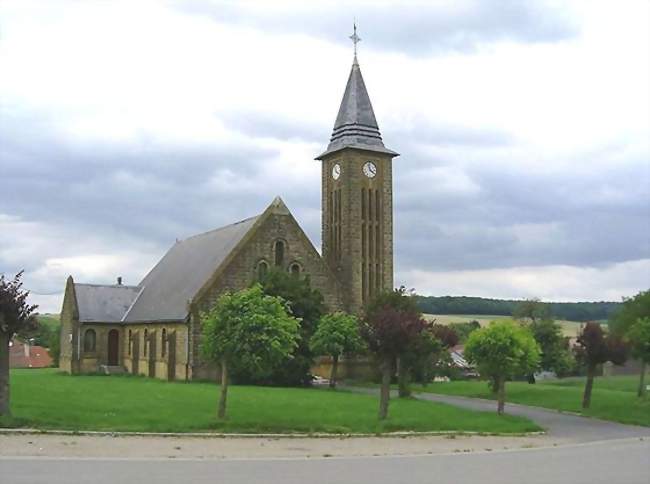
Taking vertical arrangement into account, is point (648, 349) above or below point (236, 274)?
below

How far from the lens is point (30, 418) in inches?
906

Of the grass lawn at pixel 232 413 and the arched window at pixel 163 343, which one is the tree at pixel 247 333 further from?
the arched window at pixel 163 343

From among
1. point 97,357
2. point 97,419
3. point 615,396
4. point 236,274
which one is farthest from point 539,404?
point 97,357

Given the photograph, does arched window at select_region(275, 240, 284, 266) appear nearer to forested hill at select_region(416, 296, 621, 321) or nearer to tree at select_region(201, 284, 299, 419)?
tree at select_region(201, 284, 299, 419)

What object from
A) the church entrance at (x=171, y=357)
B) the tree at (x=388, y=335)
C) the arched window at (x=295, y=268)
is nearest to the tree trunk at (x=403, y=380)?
the tree at (x=388, y=335)

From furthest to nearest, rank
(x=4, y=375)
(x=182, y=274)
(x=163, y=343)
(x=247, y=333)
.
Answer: (x=182, y=274) < (x=163, y=343) < (x=247, y=333) < (x=4, y=375)

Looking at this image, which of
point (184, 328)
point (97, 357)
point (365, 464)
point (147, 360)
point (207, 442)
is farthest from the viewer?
point (97, 357)

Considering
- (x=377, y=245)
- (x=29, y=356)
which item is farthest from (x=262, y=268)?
(x=29, y=356)

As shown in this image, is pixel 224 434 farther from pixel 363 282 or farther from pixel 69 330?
pixel 69 330

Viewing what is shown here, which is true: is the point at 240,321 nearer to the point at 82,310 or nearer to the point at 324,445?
the point at 324,445

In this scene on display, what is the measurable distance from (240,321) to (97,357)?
40188mm

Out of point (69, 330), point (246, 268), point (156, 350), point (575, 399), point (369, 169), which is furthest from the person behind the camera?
point (369, 169)

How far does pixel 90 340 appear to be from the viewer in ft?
209

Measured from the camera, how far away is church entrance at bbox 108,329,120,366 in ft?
212
